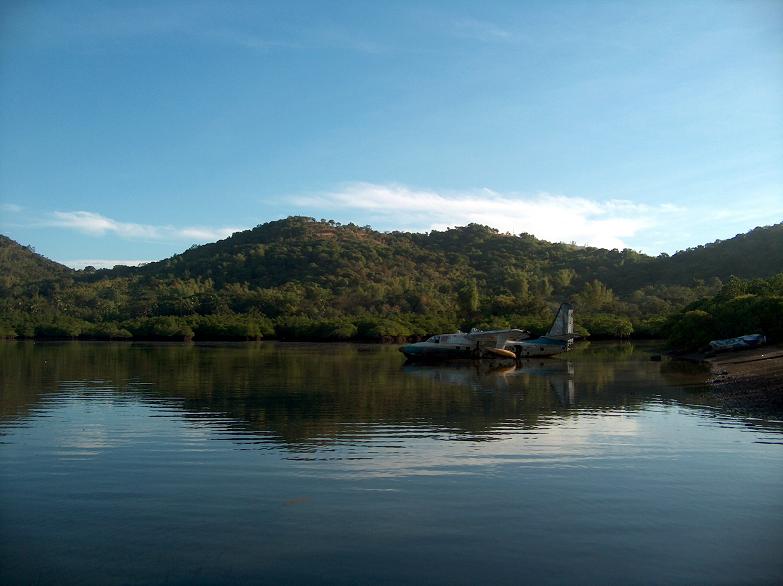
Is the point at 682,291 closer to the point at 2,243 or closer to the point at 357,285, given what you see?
the point at 357,285

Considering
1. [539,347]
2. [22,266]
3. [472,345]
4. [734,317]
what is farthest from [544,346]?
[22,266]

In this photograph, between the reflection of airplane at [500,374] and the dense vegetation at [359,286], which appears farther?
the dense vegetation at [359,286]

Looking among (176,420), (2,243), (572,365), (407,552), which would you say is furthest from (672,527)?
(2,243)

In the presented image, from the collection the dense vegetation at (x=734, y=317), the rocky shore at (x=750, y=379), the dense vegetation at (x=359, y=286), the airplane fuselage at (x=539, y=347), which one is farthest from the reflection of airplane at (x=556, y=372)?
the dense vegetation at (x=359, y=286)

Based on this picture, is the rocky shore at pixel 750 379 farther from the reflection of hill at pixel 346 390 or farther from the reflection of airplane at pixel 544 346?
the reflection of airplane at pixel 544 346

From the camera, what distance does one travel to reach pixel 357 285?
11512cm

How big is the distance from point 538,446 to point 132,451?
7.81 meters

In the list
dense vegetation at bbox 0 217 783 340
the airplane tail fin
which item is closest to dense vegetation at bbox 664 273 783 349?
the airplane tail fin

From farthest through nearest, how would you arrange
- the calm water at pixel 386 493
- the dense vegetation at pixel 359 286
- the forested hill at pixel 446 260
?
the forested hill at pixel 446 260 → the dense vegetation at pixel 359 286 → the calm water at pixel 386 493

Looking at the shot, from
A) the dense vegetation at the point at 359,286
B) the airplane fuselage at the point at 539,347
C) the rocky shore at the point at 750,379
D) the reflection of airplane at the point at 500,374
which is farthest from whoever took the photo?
the dense vegetation at the point at 359,286

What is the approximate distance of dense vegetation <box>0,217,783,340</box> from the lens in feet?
278

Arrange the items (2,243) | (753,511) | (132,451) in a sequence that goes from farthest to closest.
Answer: (2,243)
(132,451)
(753,511)

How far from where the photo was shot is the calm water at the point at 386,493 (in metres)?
6.97

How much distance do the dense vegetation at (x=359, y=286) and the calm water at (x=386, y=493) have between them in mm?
50186
